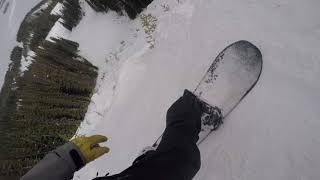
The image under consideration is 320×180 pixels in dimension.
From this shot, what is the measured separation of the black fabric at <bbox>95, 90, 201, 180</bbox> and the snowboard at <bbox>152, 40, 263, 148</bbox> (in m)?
0.28

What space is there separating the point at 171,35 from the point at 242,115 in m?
1.24

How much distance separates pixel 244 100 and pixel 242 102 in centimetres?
2

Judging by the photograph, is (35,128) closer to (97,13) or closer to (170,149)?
(97,13)

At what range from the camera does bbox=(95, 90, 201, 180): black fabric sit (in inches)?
62.8

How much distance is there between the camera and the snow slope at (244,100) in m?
2.05

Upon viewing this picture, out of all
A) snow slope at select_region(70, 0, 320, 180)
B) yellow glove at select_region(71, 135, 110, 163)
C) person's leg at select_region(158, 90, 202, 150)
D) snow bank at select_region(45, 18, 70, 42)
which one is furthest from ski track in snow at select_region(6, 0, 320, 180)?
snow bank at select_region(45, 18, 70, 42)

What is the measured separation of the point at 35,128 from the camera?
13.0ft

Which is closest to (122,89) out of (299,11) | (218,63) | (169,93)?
(169,93)

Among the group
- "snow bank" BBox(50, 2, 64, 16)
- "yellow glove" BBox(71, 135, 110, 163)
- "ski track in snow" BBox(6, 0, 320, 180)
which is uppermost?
"snow bank" BBox(50, 2, 64, 16)

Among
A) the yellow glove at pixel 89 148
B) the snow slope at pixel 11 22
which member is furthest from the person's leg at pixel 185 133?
the snow slope at pixel 11 22

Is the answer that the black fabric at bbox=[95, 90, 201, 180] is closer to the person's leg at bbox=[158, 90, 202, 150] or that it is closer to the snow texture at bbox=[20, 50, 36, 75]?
the person's leg at bbox=[158, 90, 202, 150]

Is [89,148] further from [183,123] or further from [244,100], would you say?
[244,100]

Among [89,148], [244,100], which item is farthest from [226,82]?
[89,148]

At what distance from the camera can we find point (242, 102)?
234 centimetres
